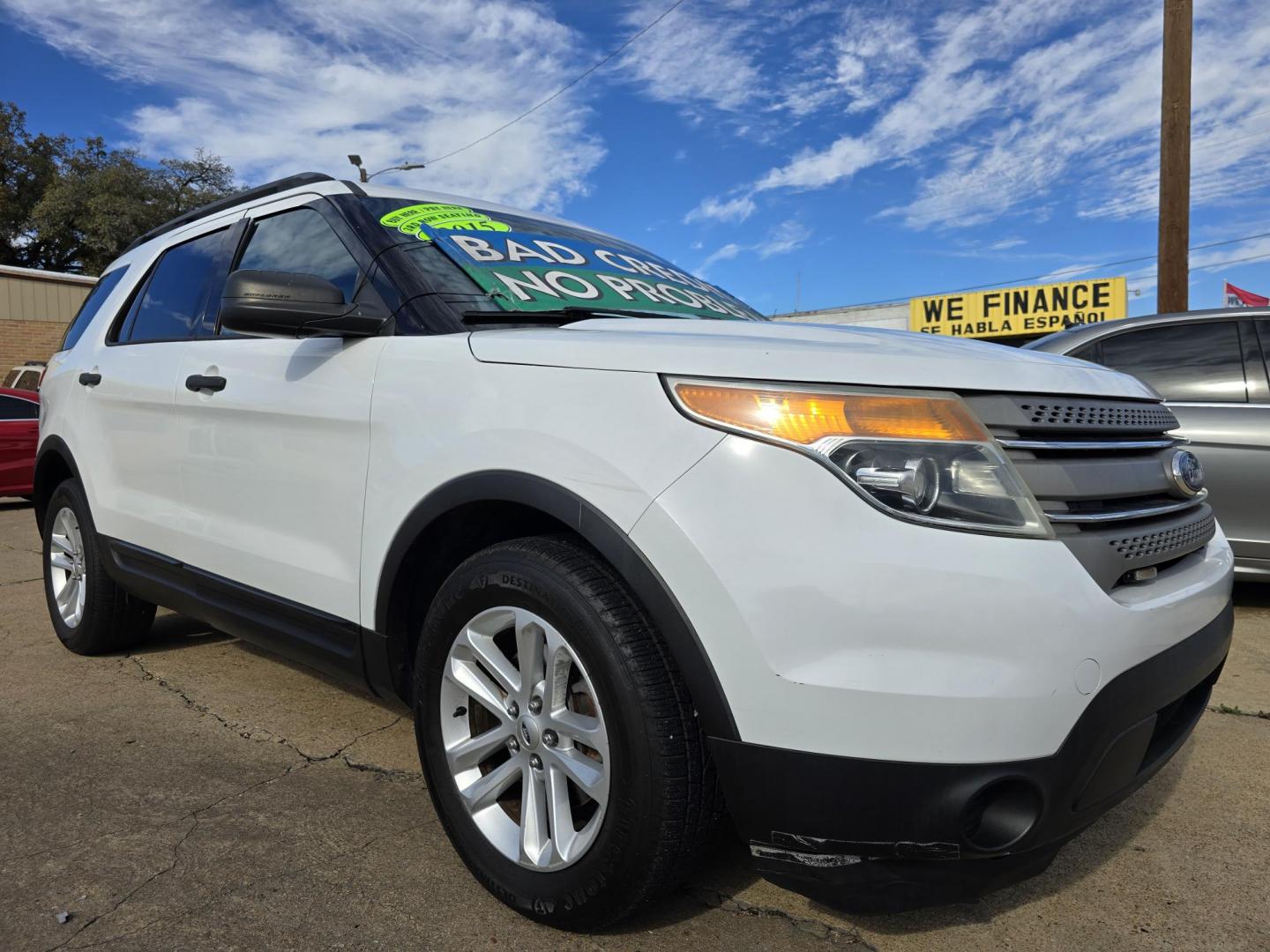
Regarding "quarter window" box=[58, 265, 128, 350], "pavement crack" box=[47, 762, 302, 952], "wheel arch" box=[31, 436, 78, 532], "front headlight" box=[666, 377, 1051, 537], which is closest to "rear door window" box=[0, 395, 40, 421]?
"wheel arch" box=[31, 436, 78, 532]

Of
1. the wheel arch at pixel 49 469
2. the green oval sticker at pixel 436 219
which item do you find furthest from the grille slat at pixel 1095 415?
the wheel arch at pixel 49 469

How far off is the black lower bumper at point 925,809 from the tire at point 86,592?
3.14 metres

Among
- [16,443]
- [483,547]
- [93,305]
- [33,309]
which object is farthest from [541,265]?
A: [33,309]

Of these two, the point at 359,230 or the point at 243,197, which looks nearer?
the point at 359,230

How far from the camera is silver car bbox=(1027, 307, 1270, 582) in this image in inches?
174

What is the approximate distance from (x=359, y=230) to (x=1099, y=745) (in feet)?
7.21

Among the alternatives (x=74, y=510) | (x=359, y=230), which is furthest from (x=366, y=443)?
(x=74, y=510)

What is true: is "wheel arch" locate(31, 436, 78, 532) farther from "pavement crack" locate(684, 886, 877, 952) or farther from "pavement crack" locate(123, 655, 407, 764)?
"pavement crack" locate(684, 886, 877, 952)

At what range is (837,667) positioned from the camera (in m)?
1.57

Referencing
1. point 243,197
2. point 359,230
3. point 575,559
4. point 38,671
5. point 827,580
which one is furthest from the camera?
point 38,671

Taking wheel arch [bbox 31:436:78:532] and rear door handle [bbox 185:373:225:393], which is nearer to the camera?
rear door handle [bbox 185:373:225:393]

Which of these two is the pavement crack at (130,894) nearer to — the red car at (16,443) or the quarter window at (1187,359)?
the quarter window at (1187,359)

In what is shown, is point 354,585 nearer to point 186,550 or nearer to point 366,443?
point 366,443

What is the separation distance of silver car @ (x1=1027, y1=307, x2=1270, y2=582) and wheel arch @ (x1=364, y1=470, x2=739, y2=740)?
9.98 ft
